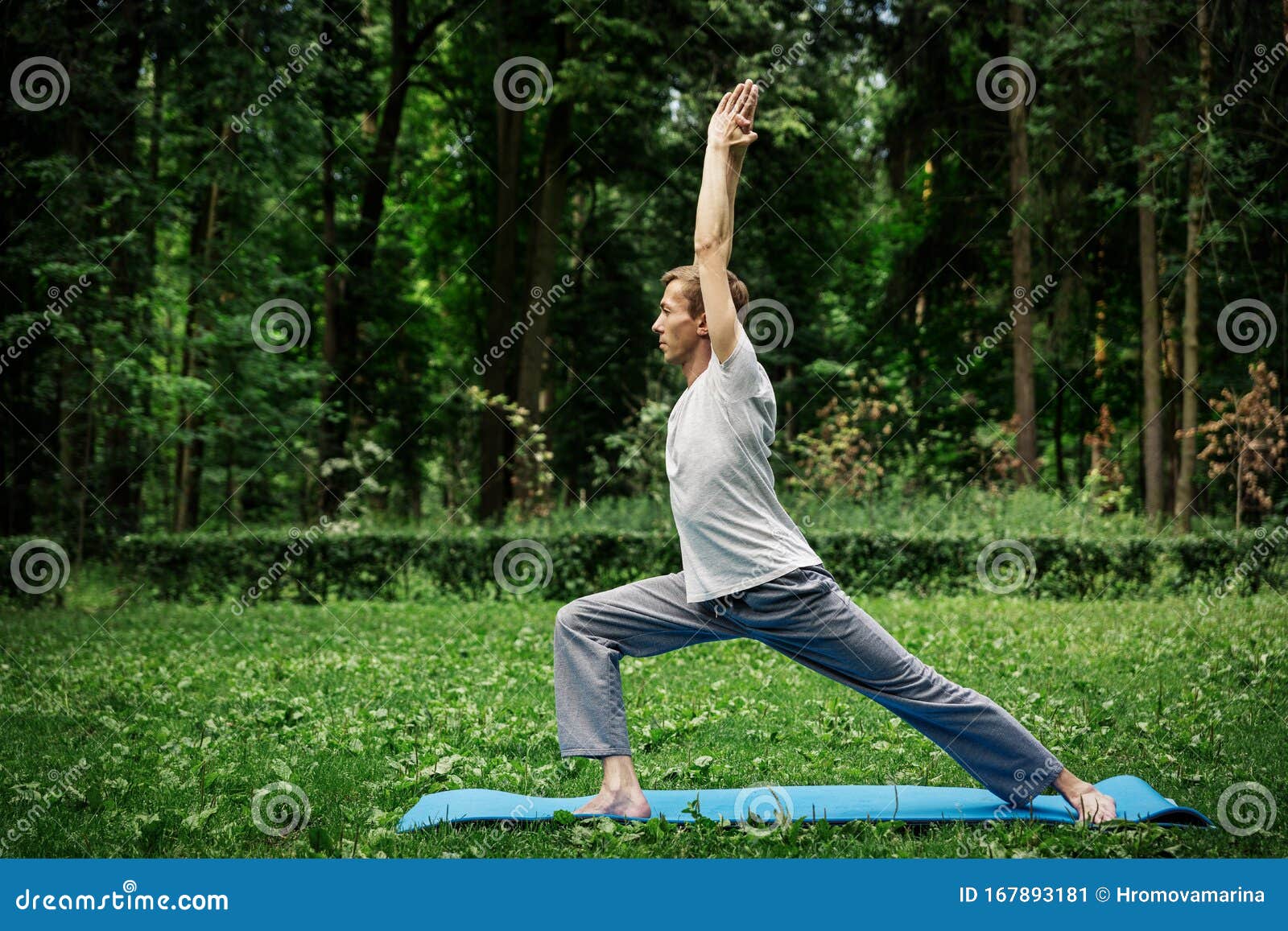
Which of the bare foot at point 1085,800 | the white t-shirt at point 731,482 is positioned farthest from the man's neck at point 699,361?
the bare foot at point 1085,800

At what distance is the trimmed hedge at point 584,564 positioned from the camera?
13.3 metres

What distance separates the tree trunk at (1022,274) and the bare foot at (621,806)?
1519cm

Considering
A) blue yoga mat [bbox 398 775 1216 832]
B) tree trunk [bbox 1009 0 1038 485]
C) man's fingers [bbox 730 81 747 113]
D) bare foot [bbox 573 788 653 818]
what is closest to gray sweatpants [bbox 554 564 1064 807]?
bare foot [bbox 573 788 653 818]

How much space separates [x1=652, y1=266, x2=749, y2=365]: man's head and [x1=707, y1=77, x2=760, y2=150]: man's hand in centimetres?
47

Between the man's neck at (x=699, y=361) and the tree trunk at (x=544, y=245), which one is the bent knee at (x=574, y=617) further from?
the tree trunk at (x=544, y=245)

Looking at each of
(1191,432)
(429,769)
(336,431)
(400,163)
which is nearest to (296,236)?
(400,163)

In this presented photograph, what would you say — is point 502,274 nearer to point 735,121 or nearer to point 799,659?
point 735,121

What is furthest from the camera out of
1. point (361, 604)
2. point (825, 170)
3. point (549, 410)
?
point (549, 410)

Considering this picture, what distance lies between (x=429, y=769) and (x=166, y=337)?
38.4ft

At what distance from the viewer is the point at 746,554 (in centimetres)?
407

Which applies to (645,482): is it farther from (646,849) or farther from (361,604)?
(646,849)

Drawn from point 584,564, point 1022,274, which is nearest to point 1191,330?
point 1022,274

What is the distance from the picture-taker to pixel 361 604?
13.8 metres

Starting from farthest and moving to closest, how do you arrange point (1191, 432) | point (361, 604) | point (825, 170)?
point (825, 170) < point (1191, 432) < point (361, 604)
